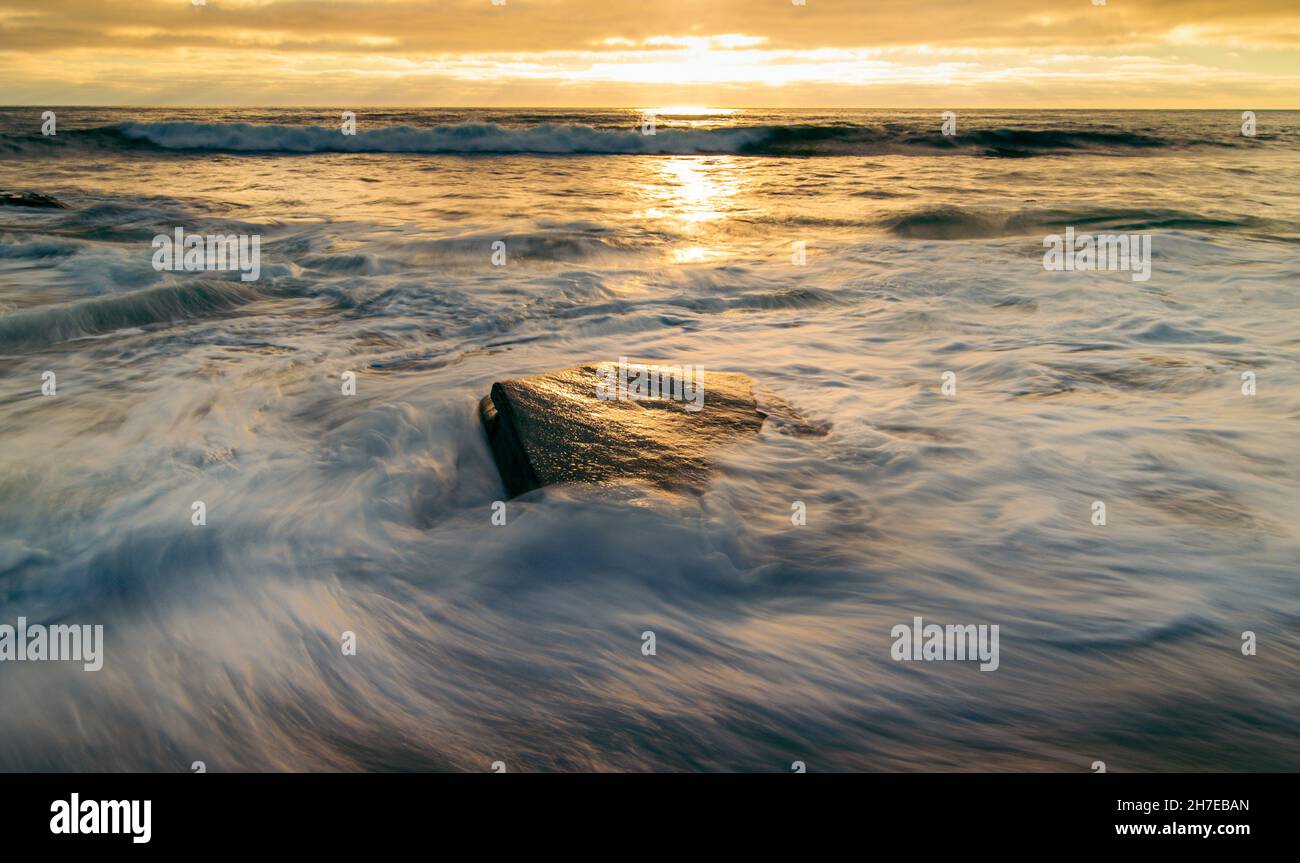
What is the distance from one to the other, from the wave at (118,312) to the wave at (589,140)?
72.4 feet

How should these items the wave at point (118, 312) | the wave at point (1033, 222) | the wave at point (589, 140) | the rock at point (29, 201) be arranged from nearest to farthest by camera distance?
the wave at point (118, 312)
the wave at point (1033, 222)
the rock at point (29, 201)
the wave at point (589, 140)

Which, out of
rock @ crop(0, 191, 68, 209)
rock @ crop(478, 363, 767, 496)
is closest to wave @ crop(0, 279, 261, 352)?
rock @ crop(478, 363, 767, 496)

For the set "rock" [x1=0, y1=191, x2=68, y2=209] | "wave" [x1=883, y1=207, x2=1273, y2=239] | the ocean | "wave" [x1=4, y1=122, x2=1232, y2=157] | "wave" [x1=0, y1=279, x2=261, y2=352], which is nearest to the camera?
the ocean

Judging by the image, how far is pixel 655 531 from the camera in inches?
120

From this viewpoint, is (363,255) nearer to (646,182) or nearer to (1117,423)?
(1117,423)

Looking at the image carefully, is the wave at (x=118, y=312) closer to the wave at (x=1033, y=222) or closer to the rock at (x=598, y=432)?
the rock at (x=598, y=432)

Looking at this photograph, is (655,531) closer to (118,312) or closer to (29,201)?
(118,312)

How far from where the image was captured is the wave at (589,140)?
2634cm

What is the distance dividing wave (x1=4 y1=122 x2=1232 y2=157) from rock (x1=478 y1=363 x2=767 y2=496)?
24.0 metres

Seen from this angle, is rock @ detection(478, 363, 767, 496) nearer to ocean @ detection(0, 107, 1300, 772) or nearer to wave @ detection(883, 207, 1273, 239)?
ocean @ detection(0, 107, 1300, 772)

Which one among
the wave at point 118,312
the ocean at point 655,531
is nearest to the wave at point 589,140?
the ocean at point 655,531

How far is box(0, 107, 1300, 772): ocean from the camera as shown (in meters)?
2.27
